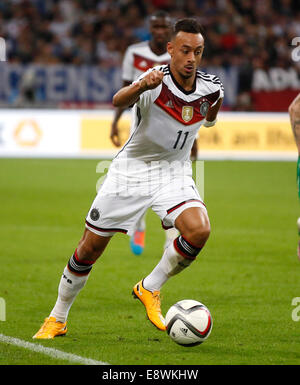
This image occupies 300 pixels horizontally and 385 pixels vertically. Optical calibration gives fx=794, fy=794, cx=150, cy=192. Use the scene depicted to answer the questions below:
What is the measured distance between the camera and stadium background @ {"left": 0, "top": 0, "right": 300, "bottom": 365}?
5914 millimetres

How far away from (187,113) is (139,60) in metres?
3.64

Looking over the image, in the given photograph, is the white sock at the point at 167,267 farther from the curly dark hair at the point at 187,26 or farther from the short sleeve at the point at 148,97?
the curly dark hair at the point at 187,26

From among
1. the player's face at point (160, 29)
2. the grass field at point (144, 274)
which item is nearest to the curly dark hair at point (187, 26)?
the grass field at point (144, 274)

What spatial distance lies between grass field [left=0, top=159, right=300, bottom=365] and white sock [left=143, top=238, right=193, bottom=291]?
355 millimetres

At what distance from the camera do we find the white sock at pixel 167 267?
5.55 meters

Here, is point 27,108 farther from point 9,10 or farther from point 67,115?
point 9,10

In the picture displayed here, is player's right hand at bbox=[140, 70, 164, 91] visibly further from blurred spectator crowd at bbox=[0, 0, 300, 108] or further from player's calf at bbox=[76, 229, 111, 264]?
blurred spectator crowd at bbox=[0, 0, 300, 108]

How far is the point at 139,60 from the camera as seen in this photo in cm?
912

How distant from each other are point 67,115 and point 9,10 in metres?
Answer: 6.02

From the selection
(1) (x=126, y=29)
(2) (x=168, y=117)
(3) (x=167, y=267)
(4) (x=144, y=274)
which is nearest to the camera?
(2) (x=168, y=117)

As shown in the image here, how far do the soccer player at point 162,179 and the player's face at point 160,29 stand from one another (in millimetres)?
2967

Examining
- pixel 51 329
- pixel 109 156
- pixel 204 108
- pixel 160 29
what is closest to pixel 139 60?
pixel 160 29

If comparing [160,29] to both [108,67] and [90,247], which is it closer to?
[90,247]

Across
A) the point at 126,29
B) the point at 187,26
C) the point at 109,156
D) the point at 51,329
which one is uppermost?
the point at 187,26
